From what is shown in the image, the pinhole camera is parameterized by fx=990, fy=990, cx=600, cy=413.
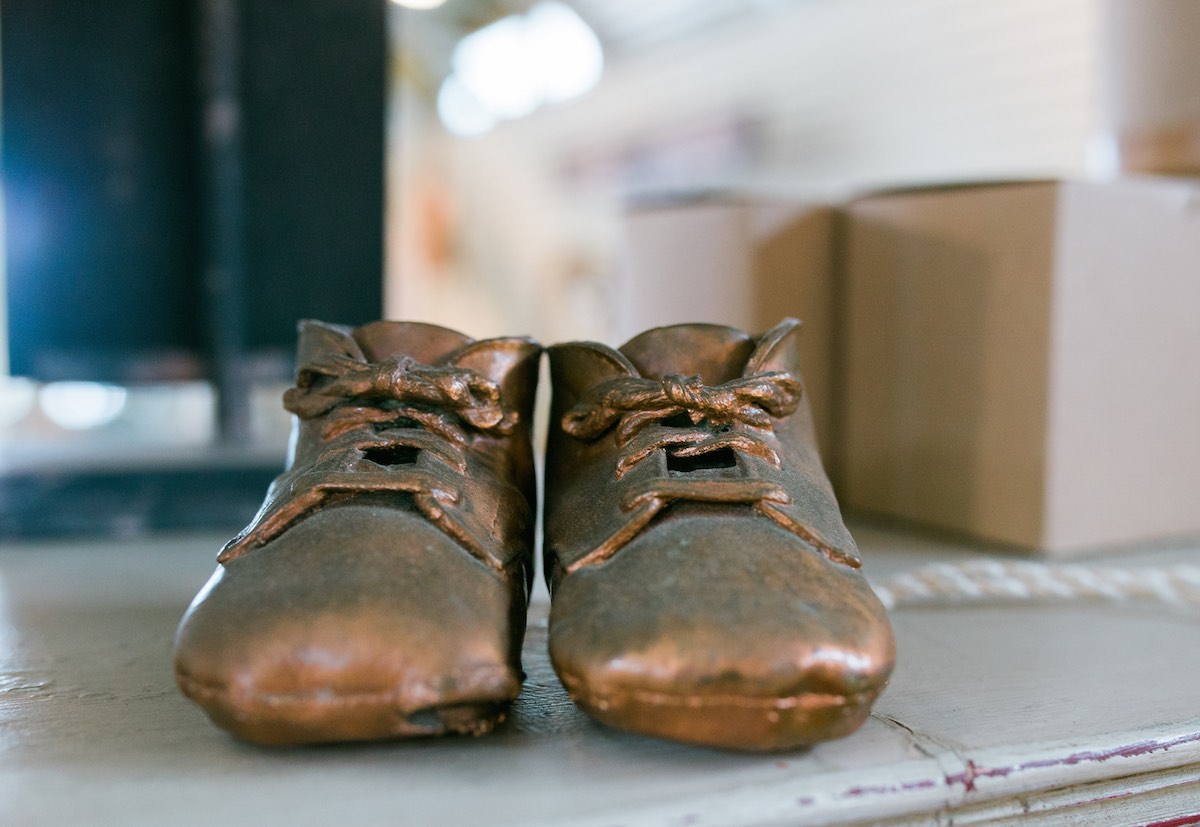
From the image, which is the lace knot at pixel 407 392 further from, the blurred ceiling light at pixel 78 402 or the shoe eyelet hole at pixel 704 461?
the blurred ceiling light at pixel 78 402

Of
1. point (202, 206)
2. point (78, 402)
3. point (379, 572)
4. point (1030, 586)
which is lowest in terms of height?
point (78, 402)

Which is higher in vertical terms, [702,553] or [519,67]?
[519,67]

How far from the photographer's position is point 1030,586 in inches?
36.0

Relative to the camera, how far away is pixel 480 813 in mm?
477

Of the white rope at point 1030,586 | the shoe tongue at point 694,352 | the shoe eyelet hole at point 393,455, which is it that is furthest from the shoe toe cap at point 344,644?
the white rope at point 1030,586

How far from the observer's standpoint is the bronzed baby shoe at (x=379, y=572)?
0.50m

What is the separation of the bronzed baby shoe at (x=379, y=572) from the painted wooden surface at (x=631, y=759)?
3 cm

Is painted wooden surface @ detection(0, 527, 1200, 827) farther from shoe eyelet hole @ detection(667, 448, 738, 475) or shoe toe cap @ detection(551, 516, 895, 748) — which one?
shoe eyelet hole @ detection(667, 448, 738, 475)

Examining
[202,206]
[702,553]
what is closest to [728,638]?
[702,553]

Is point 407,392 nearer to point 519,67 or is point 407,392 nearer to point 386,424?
point 386,424

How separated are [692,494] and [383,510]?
0.60 feet

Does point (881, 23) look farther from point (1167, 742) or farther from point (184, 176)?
point (1167, 742)

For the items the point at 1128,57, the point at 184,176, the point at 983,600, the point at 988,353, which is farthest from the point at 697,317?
the point at 184,176

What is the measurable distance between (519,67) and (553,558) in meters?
6.79
